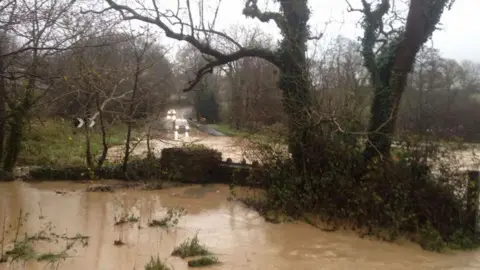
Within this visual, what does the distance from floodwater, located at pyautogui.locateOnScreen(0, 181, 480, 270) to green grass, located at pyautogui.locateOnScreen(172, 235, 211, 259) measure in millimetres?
134

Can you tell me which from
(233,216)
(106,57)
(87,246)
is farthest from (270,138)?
(106,57)

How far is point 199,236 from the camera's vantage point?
316 inches

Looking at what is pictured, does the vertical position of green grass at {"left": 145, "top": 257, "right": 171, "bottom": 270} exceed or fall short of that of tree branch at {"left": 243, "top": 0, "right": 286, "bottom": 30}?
it falls short

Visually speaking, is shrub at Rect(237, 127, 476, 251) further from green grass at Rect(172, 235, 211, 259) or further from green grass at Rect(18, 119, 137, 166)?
green grass at Rect(18, 119, 137, 166)

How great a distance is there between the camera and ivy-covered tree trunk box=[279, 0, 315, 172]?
9.95 meters

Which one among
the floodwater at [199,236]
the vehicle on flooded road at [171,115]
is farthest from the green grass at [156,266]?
the vehicle on flooded road at [171,115]

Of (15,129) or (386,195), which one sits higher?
(15,129)

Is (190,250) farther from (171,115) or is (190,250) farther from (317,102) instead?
(171,115)

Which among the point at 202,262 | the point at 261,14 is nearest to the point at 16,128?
the point at 261,14

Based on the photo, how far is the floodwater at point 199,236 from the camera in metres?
6.74

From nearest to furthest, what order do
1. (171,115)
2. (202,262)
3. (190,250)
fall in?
1. (202,262)
2. (190,250)
3. (171,115)

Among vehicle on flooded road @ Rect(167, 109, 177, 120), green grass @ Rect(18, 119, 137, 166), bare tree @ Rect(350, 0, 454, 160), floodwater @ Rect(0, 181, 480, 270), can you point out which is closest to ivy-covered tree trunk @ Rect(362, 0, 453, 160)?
bare tree @ Rect(350, 0, 454, 160)

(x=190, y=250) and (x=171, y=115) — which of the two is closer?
(x=190, y=250)

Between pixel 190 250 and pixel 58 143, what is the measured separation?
1214 centimetres
